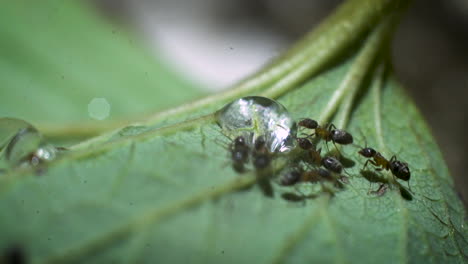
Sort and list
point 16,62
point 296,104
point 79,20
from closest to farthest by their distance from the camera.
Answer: point 296,104
point 16,62
point 79,20

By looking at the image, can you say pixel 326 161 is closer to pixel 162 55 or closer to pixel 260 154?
pixel 260 154

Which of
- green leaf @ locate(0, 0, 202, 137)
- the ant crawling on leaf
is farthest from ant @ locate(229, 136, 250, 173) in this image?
green leaf @ locate(0, 0, 202, 137)

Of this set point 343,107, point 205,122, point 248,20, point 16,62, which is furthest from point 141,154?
point 248,20

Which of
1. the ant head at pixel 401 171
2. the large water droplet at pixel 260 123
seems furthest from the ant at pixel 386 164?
the large water droplet at pixel 260 123

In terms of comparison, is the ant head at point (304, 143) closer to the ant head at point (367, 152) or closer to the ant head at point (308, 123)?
the ant head at point (308, 123)

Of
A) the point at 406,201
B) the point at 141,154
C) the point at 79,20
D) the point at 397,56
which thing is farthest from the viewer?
the point at 397,56

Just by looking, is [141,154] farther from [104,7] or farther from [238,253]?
[104,7]
